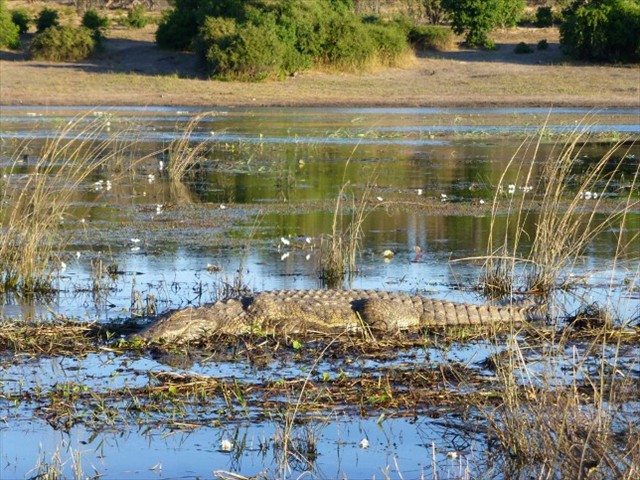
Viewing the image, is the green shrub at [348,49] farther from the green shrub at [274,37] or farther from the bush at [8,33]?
the bush at [8,33]

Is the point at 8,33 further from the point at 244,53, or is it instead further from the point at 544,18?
the point at 544,18

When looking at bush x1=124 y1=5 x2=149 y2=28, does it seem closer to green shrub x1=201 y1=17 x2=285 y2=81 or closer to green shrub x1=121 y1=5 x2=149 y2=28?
green shrub x1=121 y1=5 x2=149 y2=28

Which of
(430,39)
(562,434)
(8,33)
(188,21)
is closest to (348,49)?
(430,39)

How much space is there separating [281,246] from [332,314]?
322 centimetres

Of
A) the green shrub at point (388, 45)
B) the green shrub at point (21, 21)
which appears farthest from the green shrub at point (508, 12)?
the green shrub at point (21, 21)

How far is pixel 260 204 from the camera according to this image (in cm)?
1323

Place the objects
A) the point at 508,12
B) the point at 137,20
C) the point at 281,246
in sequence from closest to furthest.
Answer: the point at 281,246, the point at 508,12, the point at 137,20

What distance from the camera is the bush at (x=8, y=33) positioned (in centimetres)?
3591

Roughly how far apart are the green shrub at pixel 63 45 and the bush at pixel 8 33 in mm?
1764

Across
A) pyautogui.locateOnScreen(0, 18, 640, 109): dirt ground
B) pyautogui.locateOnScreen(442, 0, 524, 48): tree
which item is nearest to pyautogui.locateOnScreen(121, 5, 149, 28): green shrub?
pyautogui.locateOnScreen(0, 18, 640, 109): dirt ground

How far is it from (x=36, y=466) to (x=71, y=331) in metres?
2.24

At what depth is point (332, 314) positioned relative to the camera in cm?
736

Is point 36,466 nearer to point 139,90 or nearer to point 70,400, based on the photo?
point 70,400

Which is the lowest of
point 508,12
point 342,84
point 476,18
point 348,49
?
point 342,84
